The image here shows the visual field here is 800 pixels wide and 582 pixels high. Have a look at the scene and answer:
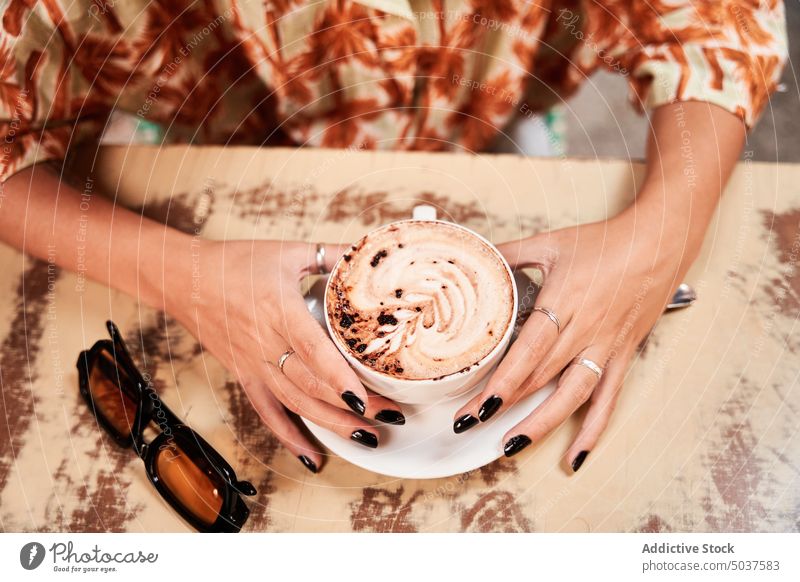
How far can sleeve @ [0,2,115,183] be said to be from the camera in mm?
391

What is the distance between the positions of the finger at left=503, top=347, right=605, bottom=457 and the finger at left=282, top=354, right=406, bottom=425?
0.07 meters

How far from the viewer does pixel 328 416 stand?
34 cm

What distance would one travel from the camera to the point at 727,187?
0.44 m

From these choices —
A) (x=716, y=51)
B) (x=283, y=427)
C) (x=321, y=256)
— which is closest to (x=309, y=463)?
(x=283, y=427)

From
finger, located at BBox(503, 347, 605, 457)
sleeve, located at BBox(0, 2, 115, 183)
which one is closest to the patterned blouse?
sleeve, located at BBox(0, 2, 115, 183)

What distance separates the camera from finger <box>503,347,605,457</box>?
0.34 metres

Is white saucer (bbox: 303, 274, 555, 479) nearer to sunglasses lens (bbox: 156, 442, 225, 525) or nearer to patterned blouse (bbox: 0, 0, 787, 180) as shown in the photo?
sunglasses lens (bbox: 156, 442, 225, 525)

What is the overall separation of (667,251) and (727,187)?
0.09 metres

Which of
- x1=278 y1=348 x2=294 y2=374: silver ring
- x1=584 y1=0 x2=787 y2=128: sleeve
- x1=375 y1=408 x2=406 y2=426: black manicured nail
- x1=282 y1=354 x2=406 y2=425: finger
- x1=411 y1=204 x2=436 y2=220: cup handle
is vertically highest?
x1=584 y1=0 x2=787 y2=128: sleeve

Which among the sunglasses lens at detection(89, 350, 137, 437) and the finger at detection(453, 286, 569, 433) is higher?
the finger at detection(453, 286, 569, 433)

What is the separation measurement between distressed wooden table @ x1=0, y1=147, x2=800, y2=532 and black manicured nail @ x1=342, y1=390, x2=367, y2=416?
0.06m

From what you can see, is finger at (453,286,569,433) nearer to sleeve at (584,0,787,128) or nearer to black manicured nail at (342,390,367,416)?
black manicured nail at (342,390,367,416)

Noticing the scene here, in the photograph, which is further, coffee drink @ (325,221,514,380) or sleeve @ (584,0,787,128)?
sleeve @ (584,0,787,128)

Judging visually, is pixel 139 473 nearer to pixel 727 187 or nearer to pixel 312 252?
pixel 312 252
